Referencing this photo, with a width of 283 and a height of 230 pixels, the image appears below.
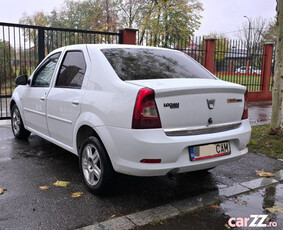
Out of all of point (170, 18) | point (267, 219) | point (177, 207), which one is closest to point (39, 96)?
point (177, 207)

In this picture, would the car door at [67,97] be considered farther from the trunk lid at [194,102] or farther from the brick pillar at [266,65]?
the brick pillar at [266,65]

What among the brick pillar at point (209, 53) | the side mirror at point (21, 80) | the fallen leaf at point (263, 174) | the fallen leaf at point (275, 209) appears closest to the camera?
the fallen leaf at point (275, 209)

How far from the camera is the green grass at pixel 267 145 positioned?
5238 mm

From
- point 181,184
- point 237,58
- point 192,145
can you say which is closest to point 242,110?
point 192,145

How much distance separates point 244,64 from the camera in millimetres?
13258

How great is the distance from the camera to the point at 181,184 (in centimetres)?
391

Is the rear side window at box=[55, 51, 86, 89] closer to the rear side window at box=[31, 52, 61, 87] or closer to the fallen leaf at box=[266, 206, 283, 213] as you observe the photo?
the rear side window at box=[31, 52, 61, 87]

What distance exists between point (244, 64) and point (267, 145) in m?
8.43

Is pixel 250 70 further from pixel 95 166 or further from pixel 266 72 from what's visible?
pixel 95 166

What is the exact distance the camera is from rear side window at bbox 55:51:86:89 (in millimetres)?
3820

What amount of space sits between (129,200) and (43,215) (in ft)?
3.03

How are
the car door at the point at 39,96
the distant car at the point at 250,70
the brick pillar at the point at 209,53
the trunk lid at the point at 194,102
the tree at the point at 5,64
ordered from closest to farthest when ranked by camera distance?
the trunk lid at the point at 194,102
the car door at the point at 39,96
the tree at the point at 5,64
the brick pillar at the point at 209,53
the distant car at the point at 250,70

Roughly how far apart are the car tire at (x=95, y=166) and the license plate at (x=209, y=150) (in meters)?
0.89

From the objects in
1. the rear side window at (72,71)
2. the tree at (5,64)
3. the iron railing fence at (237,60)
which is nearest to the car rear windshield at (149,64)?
the rear side window at (72,71)
